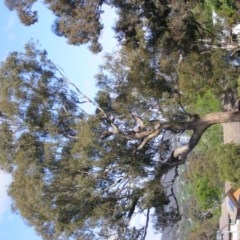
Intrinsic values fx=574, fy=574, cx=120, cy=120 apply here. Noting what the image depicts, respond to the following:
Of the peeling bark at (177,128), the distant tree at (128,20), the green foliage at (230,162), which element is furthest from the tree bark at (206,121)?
the distant tree at (128,20)

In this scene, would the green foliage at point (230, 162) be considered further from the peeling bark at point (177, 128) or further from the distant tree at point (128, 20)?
the distant tree at point (128, 20)

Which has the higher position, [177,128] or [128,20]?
[128,20]

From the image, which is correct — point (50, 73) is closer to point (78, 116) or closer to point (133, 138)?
point (78, 116)

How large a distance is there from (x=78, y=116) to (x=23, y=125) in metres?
2.03

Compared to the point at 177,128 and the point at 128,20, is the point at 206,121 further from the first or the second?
the point at 128,20

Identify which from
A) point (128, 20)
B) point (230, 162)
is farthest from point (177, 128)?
point (128, 20)

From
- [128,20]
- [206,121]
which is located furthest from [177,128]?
[128,20]

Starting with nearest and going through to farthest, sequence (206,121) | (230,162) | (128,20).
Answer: (128,20), (230,162), (206,121)

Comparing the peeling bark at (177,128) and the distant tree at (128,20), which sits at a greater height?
the distant tree at (128,20)

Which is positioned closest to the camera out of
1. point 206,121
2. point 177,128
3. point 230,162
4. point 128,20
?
point 128,20

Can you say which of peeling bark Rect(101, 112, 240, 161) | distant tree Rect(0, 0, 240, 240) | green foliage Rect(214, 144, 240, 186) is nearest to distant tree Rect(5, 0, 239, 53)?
distant tree Rect(0, 0, 240, 240)

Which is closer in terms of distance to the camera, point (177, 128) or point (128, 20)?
point (128, 20)

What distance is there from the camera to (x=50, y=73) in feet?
69.7

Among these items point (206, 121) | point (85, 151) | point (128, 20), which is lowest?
point (85, 151)
